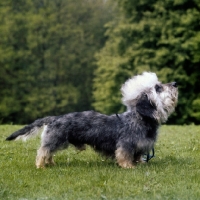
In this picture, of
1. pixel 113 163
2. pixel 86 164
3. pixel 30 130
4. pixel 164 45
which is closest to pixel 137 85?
pixel 113 163

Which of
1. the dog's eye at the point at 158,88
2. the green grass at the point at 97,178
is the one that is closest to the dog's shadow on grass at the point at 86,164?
the green grass at the point at 97,178

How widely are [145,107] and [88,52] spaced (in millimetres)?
31797

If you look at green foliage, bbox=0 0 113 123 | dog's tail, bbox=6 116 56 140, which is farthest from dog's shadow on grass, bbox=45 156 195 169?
green foliage, bbox=0 0 113 123

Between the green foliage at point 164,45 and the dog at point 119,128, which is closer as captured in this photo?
the dog at point 119,128

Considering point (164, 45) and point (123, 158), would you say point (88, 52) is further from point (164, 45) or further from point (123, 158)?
point (123, 158)

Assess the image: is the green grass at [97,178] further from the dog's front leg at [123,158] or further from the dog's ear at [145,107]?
the dog's ear at [145,107]

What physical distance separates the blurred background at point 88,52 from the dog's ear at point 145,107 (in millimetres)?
20699

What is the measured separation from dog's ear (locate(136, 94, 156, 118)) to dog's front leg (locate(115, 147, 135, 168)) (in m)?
0.80

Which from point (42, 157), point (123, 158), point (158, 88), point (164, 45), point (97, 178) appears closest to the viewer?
point (97, 178)

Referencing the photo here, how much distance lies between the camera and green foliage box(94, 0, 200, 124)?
94.4 feet

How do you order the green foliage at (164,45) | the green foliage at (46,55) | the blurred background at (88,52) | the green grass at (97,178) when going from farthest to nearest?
1. the green foliage at (46,55)
2. the blurred background at (88,52)
3. the green foliage at (164,45)
4. the green grass at (97,178)

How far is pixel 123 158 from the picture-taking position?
26.0 feet

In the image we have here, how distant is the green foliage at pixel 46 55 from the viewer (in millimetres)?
37125

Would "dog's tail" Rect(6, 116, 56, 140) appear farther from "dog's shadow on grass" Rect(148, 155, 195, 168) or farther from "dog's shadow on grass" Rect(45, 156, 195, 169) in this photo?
"dog's shadow on grass" Rect(148, 155, 195, 168)
